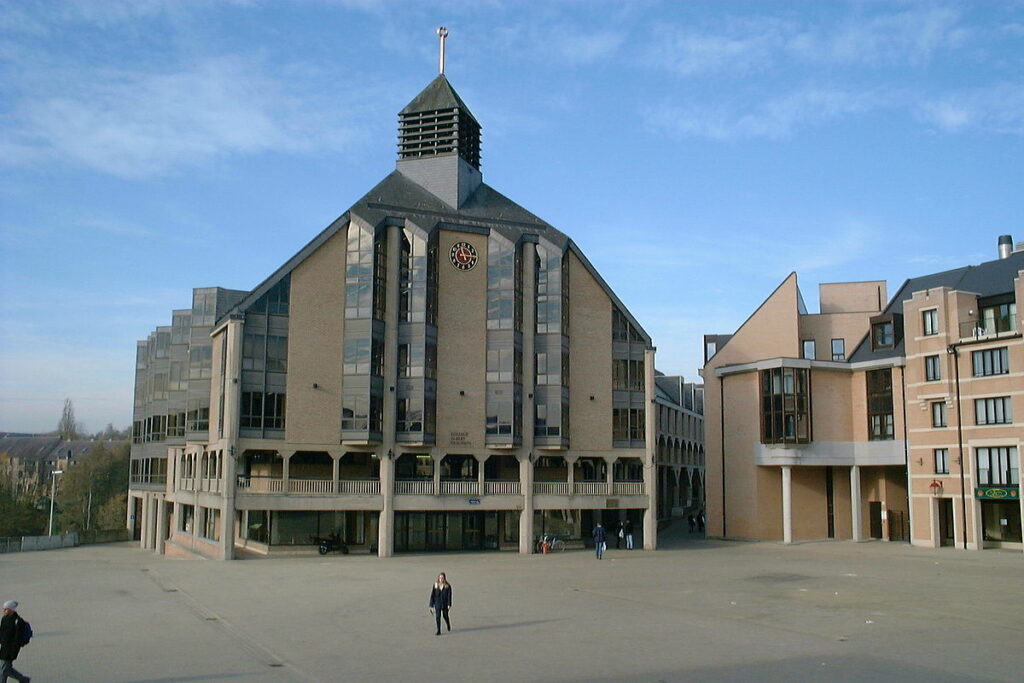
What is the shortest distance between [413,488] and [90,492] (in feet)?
246

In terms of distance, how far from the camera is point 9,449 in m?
198

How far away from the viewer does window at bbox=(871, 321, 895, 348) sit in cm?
5831

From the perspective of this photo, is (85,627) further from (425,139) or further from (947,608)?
(425,139)

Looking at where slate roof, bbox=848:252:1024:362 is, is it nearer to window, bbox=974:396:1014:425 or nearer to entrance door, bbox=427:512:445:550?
window, bbox=974:396:1014:425

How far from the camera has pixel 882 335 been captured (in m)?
58.9

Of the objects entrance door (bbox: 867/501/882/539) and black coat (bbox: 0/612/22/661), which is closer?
black coat (bbox: 0/612/22/661)

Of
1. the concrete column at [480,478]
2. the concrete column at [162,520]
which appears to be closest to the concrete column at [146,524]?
the concrete column at [162,520]

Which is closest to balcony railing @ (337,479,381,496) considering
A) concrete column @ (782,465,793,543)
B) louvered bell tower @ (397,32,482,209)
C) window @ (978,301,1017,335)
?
louvered bell tower @ (397,32,482,209)

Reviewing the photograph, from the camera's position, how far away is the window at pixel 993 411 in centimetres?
4903

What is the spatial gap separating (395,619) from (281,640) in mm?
4206

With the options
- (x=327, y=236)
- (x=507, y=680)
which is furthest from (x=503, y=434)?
(x=507, y=680)

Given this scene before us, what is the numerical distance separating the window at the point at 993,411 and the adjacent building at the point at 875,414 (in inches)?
2.6

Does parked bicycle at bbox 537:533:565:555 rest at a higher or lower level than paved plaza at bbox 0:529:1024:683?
lower

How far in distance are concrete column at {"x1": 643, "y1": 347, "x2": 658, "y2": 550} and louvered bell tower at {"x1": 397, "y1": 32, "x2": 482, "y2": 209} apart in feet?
51.9
